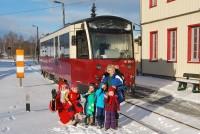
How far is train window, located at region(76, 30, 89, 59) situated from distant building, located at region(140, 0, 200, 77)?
755 centimetres

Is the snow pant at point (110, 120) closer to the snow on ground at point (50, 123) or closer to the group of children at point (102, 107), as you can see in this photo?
the group of children at point (102, 107)

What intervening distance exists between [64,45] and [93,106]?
31.8 ft

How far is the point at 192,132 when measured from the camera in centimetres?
1002

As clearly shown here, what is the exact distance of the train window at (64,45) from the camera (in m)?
19.0

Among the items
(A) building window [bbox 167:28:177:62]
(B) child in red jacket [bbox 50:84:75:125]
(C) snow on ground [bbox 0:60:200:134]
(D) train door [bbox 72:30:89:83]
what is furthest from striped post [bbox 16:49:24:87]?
(B) child in red jacket [bbox 50:84:75:125]

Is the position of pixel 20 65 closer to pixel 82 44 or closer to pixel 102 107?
pixel 82 44

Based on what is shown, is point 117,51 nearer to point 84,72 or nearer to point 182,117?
point 84,72

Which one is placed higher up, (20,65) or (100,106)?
(20,65)

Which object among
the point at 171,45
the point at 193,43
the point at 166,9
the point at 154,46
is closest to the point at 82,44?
the point at 193,43

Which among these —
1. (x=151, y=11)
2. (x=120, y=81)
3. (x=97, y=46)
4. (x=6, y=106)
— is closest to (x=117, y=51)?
(x=97, y=46)

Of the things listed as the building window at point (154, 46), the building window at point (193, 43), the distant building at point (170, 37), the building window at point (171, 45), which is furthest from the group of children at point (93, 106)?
the building window at point (154, 46)

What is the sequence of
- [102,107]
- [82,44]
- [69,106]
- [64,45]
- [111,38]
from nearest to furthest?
1. [102,107]
2. [69,106]
3. [111,38]
4. [82,44]
5. [64,45]

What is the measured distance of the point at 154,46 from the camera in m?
28.2

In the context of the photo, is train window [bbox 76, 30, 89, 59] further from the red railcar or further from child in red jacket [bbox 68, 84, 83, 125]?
child in red jacket [bbox 68, 84, 83, 125]
